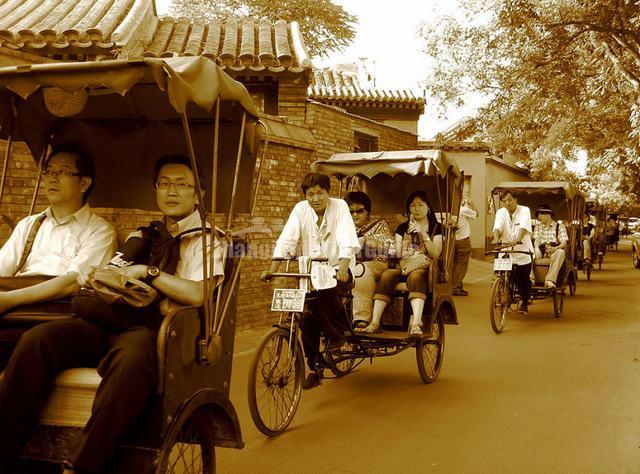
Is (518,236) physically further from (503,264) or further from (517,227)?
(503,264)

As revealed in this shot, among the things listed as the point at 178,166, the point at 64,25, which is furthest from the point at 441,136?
the point at 178,166

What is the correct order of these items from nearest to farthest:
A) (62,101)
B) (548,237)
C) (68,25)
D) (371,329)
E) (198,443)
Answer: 1. (198,443)
2. (62,101)
3. (371,329)
4. (68,25)
5. (548,237)

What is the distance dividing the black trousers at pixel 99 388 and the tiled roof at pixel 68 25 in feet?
24.2

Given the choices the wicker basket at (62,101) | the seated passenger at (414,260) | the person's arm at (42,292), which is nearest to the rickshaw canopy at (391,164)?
the seated passenger at (414,260)

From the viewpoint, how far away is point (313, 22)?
2691cm

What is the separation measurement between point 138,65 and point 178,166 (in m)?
0.97

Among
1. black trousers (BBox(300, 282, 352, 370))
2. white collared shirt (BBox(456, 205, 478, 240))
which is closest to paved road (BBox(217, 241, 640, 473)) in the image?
black trousers (BBox(300, 282, 352, 370))

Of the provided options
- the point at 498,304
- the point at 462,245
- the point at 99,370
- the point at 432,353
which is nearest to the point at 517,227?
the point at 498,304

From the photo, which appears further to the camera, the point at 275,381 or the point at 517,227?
the point at 517,227

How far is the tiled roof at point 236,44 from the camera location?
1105 centimetres

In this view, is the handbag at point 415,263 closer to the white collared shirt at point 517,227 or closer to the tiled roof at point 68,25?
the white collared shirt at point 517,227

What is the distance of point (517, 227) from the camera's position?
1088cm

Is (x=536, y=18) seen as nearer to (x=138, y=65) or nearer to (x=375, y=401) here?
(x=375, y=401)

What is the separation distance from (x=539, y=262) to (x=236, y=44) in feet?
21.3
